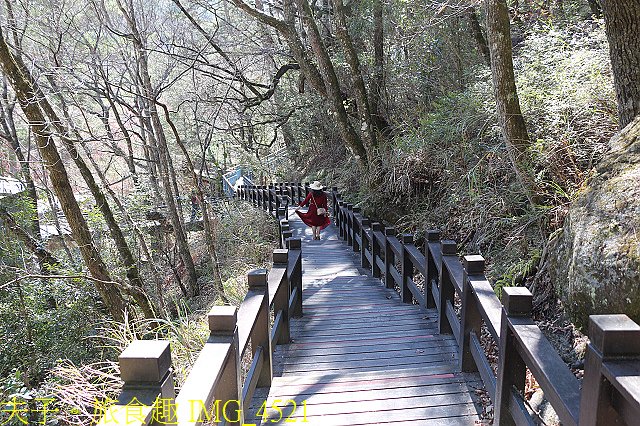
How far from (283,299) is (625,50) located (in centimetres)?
392

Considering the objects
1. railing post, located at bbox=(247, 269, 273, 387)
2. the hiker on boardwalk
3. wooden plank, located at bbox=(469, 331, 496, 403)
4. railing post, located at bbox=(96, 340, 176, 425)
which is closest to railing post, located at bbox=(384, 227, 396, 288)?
wooden plank, located at bbox=(469, 331, 496, 403)

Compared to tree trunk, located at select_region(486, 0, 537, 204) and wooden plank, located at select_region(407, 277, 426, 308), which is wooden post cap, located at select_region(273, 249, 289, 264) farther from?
tree trunk, located at select_region(486, 0, 537, 204)

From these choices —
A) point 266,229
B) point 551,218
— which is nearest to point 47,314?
point 266,229

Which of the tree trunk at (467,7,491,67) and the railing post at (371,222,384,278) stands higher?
the tree trunk at (467,7,491,67)

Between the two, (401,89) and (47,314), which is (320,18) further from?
(47,314)

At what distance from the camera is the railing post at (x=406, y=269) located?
530 centimetres

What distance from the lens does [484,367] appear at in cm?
315

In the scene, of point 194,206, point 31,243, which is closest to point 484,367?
point 31,243

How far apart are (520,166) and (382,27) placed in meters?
7.50

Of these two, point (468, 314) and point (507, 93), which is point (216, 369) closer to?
point (468, 314)

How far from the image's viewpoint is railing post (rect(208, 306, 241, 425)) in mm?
2436

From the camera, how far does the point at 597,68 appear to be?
557 cm

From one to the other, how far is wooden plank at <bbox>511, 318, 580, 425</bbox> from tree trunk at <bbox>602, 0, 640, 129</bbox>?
2898mm

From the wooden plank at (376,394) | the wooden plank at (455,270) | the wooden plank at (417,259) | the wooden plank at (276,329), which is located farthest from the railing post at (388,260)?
the wooden plank at (376,394)
